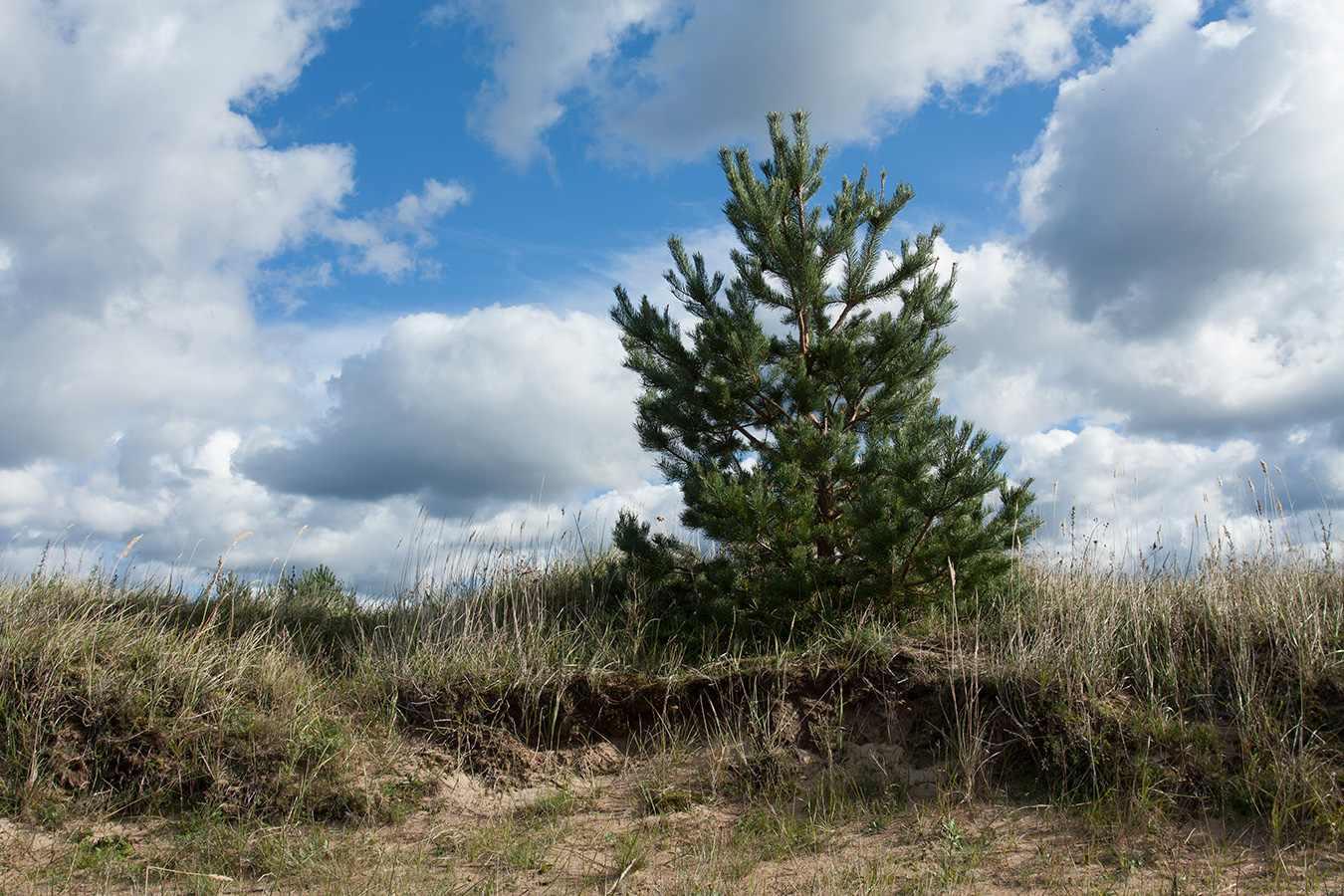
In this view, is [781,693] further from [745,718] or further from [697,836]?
[697,836]

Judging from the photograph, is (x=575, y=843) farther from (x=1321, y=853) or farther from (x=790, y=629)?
(x=1321, y=853)

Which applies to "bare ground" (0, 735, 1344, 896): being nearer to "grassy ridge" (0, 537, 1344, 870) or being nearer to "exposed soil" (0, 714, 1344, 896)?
"exposed soil" (0, 714, 1344, 896)

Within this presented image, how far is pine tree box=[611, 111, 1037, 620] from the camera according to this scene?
6.20 m

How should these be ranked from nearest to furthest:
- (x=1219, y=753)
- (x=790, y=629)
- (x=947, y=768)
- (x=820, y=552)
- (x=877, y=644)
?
(x=1219, y=753) < (x=947, y=768) < (x=877, y=644) < (x=790, y=629) < (x=820, y=552)

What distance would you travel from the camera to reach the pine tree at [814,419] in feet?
20.4

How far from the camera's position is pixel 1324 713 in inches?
213


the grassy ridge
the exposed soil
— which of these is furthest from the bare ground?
the grassy ridge

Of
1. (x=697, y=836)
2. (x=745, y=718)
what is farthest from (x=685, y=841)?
(x=745, y=718)

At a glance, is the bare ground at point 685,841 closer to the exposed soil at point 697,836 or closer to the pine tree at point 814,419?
the exposed soil at point 697,836

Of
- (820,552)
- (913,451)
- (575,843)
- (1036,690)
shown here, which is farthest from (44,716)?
(1036,690)

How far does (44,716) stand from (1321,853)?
28.3 ft

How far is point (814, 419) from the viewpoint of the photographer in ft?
23.9

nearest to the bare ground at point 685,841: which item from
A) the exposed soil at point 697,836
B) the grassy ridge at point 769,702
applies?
the exposed soil at point 697,836

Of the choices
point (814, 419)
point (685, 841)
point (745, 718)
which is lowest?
point (685, 841)
